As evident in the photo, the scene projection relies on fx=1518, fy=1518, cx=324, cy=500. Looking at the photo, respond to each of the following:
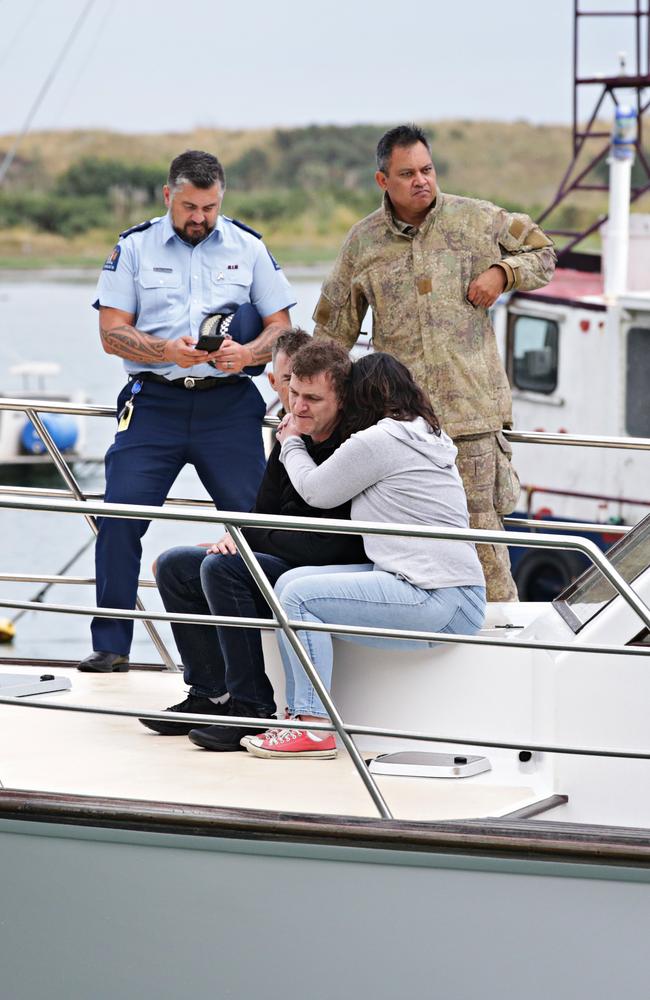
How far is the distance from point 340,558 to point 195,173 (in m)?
1.40

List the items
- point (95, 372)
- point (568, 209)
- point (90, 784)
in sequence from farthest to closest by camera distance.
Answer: point (95, 372)
point (568, 209)
point (90, 784)

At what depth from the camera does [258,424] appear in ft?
16.0

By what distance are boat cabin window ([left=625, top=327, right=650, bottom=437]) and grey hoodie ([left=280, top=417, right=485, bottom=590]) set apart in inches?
372

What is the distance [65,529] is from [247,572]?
19222mm

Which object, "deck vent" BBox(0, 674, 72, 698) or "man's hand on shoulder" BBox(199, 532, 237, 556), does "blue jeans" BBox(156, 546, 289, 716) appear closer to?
"man's hand on shoulder" BBox(199, 532, 237, 556)

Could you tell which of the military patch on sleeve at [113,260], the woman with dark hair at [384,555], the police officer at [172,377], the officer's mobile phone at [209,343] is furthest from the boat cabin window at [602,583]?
the military patch on sleeve at [113,260]

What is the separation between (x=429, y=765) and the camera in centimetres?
379

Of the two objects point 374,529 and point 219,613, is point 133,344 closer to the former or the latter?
point 219,613

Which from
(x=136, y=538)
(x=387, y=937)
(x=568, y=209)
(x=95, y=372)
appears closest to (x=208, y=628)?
(x=136, y=538)

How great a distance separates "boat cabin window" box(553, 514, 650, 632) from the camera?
380 cm

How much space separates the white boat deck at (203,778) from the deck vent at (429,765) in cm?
2

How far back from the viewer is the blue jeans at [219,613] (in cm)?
387

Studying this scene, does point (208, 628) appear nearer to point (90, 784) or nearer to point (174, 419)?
point (90, 784)

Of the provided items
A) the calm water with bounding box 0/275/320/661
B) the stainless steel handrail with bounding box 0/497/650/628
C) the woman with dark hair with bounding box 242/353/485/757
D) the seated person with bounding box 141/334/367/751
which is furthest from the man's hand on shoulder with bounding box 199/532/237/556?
the calm water with bounding box 0/275/320/661
